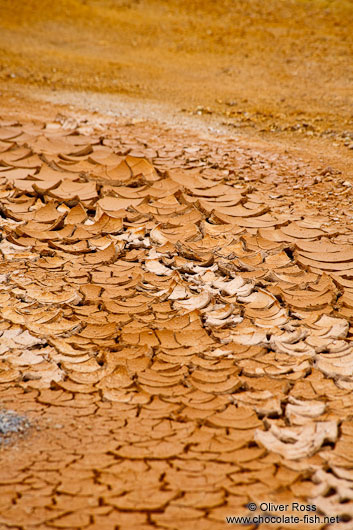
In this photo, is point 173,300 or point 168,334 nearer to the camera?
point 168,334

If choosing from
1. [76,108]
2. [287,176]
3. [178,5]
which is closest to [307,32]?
[178,5]

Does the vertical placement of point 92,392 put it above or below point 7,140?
below

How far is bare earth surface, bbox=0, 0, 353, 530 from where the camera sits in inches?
67.0

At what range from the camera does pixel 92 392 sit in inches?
83.7

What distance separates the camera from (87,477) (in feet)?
5.61

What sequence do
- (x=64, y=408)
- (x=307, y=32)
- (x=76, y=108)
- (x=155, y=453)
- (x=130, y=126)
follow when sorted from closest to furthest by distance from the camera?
(x=155, y=453) → (x=64, y=408) → (x=130, y=126) → (x=76, y=108) → (x=307, y=32)

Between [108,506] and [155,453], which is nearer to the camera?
[108,506]

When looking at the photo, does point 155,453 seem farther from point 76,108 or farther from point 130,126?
point 76,108

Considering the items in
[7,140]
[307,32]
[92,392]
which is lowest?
[92,392]

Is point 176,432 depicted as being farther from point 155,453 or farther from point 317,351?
point 317,351

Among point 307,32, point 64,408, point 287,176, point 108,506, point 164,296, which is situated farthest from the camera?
point 307,32

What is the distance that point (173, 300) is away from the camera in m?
2.69

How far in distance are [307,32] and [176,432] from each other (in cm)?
651

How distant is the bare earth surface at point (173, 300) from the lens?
170 cm
